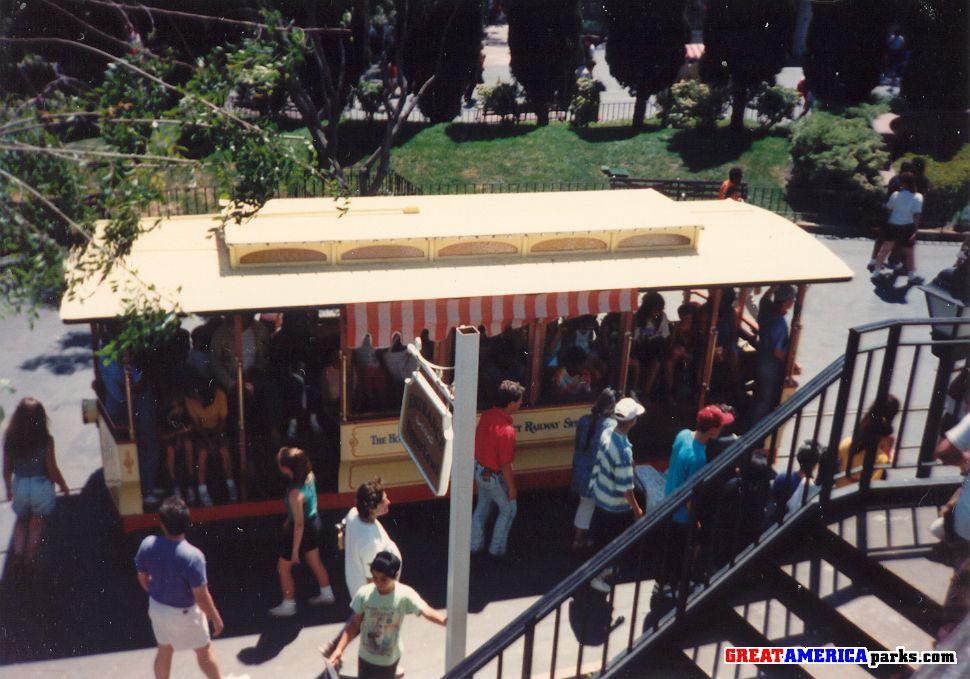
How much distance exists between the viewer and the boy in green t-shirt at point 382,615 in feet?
20.1

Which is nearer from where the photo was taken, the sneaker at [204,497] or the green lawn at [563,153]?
the sneaker at [204,497]

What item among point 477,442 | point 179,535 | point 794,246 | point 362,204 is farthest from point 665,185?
point 179,535

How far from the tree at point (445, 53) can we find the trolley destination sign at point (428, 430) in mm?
16164

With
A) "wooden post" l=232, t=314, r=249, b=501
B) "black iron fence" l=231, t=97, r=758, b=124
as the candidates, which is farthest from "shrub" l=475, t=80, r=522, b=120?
"wooden post" l=232, t=314, r=249, b=501

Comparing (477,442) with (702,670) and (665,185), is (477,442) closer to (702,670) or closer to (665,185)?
(702,670)

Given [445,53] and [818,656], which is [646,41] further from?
[818,656]

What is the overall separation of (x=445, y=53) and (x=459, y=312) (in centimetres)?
1558

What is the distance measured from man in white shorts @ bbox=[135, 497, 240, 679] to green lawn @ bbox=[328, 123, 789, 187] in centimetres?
1574

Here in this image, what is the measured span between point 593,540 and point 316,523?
2634mm

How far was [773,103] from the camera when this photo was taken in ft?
76.6

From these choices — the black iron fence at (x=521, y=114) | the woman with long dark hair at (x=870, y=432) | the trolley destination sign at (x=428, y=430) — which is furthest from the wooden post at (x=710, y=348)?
the black iron fence at (x=521, y=114)

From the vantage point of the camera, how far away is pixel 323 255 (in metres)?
8.88

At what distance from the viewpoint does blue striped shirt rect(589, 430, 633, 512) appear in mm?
8109

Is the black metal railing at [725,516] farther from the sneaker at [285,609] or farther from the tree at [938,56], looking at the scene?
the tree at [938,56]
